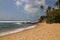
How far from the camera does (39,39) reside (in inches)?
380

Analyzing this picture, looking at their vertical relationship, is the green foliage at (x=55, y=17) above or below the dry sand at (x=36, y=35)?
below

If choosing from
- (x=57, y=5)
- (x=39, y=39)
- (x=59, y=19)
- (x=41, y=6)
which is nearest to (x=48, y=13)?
(x=57, y=5)

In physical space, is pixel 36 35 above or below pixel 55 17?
above

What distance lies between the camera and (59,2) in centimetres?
4481

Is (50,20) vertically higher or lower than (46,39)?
lower

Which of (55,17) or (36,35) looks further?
(55,17)

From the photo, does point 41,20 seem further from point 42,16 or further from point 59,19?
point 59,19

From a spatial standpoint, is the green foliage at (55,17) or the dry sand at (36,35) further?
the green foliage at (55,17)

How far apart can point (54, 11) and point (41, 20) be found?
14978mm

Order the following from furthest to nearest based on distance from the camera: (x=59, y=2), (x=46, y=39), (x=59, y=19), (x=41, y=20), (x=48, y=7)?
(x=41, y=20)
(x=48, y=7)
(x=59, y=2)
(x=59, y=19)
(x=46, y=39)

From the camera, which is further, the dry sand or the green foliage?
the green foliage

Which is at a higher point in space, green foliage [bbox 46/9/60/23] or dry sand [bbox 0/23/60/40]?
dry sand [bbox 0/23/60/40]

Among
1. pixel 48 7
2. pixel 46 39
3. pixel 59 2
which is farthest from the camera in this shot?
pixel 48 7

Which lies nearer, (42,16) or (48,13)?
(48,13)
